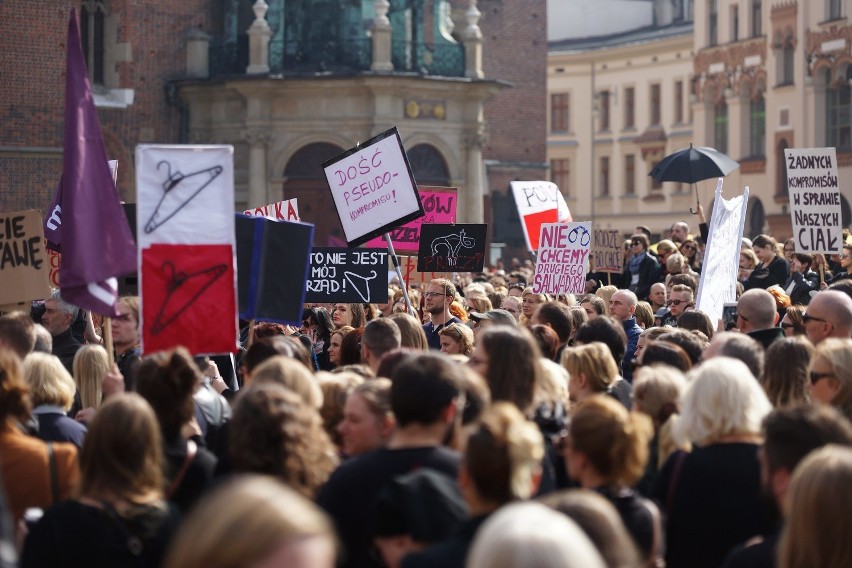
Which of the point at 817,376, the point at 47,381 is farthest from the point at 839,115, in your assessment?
the point at 47,381

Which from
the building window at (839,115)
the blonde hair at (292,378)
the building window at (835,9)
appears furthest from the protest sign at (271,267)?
the building window at (835,9)

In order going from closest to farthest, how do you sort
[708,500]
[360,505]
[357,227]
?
1. [360,505]
2. [708,500]
3. [357,227]

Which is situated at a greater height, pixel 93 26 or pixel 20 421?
pixel 93 26

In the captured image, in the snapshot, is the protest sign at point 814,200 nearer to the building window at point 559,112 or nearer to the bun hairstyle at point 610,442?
the bun hairstyle at point 610,442

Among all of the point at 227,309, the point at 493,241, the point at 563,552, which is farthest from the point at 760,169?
the point at 563,552

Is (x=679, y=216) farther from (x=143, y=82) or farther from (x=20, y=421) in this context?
→ (x=20, y=421)

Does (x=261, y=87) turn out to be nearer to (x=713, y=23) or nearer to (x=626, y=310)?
(x=626, y=310)

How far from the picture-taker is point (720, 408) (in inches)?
233

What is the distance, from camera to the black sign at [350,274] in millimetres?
13812

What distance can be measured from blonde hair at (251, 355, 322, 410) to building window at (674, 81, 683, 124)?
5941cm

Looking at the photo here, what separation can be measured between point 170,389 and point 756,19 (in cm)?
5206

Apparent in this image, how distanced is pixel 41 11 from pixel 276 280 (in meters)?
21.7

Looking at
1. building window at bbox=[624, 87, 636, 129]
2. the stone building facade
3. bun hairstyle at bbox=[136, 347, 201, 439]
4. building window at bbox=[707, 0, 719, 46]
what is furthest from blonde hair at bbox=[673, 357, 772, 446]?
building window at bbox=[624, 87, 636, 129]

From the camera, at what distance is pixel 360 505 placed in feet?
17.8
